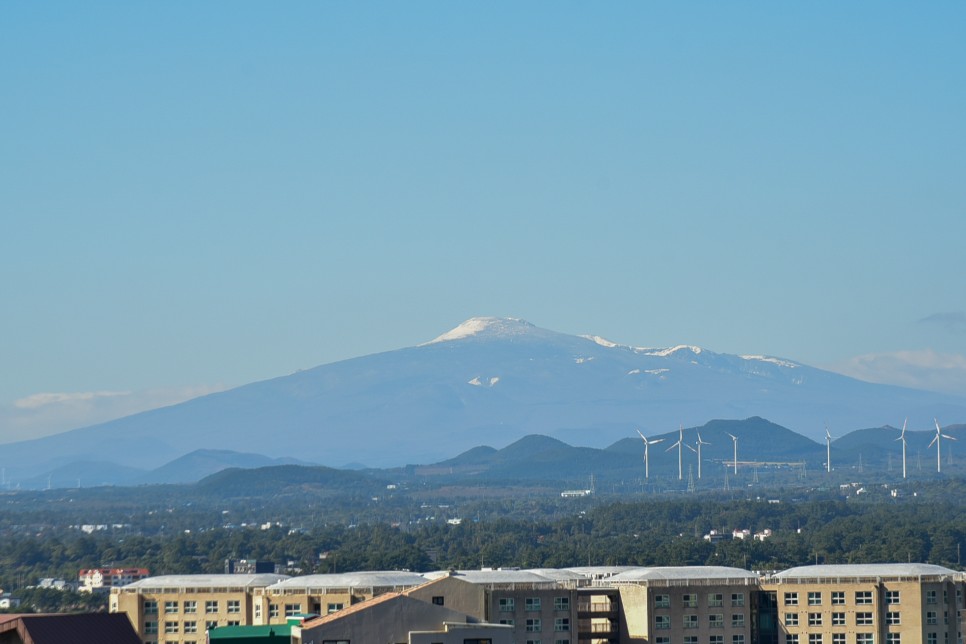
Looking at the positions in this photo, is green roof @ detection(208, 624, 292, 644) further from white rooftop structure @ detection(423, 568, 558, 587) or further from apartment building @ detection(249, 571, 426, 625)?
apartment building @ detection(249, 571, 426, 625)

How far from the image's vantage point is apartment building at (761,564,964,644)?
93.8 metres

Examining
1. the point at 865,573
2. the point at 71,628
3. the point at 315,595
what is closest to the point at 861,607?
the point at 865,573

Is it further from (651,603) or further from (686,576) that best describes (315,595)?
(686,576)

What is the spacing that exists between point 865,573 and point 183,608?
3023cm

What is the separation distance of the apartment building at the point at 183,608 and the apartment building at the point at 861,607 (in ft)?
77.2

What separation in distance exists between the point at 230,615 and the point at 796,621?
25.0 metres

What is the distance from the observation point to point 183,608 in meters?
97.1

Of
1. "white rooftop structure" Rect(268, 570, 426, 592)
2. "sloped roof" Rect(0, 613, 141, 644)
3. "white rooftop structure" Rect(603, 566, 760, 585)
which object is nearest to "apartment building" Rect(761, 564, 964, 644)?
"white rooftop structure" Rect(603, 566, 760, 585)

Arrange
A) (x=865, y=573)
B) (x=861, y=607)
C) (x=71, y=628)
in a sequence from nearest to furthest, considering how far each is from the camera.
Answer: (x=71, y=628) → (x=861, y=607) → (x=865, y=573)

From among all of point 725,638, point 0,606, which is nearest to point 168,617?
point 725,638

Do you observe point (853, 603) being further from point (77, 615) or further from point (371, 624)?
point (77, 615)

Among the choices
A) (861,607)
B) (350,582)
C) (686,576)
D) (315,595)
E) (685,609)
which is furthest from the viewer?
(861,607)

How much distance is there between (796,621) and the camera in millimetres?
93938

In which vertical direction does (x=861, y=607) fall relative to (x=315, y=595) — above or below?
below
